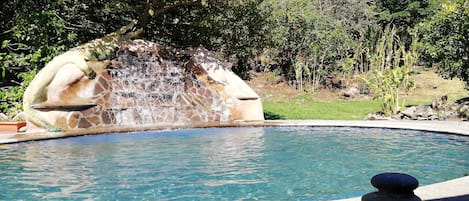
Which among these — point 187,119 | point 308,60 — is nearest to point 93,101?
point 187,119

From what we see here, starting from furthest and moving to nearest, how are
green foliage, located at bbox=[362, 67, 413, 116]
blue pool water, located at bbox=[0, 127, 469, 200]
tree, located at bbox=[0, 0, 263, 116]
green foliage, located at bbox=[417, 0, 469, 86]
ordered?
green foliage, located at bbox=[362, 67, 413, 116] → tree, located at bbox=[0, 0, 263, 116] → green foliage, located at bbox=[417, 0, 469, 86] → blue pool water, located at bbox=[0, 127, 469, 200]

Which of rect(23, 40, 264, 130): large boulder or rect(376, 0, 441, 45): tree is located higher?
rect(376, 0, 441, 45): tree

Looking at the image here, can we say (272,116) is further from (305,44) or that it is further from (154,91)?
(305,44)

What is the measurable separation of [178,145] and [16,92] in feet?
21.3

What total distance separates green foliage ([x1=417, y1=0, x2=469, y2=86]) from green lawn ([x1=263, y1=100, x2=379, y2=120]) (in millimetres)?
2671

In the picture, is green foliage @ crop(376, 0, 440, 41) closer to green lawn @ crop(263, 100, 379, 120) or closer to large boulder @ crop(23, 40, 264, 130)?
green lawn @ crop(263, 100, 379, 120)

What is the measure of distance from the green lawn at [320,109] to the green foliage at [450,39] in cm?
267

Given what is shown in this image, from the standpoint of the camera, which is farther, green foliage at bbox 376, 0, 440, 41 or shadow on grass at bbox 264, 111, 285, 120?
green foliage at bbox 376, 0, 440, 41

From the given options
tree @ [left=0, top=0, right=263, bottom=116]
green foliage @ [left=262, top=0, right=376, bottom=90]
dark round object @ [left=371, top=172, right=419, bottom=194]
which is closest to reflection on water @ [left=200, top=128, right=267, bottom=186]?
dark round object @ [left=371, top=172, right=419, bottom=194]

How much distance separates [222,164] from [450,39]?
836 centimetres

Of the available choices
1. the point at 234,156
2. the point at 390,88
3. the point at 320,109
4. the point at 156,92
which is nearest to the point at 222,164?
the point at 234,156

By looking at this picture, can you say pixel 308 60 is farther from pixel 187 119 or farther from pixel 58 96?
pixel 58 96

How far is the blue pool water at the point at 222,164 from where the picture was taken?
186 inches

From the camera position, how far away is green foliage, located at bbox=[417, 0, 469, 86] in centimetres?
1158
